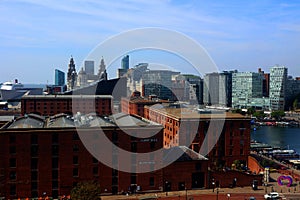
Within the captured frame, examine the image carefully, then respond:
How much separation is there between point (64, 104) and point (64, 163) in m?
36.0

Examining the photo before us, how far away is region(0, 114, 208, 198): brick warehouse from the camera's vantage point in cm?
2217

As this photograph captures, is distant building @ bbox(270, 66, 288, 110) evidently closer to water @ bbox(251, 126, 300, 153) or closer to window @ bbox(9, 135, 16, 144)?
water @ bbox(251, 126, 300, 153)

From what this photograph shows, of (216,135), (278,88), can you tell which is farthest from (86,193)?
(278,88)

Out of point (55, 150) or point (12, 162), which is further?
point (55, 150)

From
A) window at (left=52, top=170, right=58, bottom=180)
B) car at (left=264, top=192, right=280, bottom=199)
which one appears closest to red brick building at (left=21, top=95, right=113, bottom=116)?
window at (left=52, top=170, right=58, bottom=180)

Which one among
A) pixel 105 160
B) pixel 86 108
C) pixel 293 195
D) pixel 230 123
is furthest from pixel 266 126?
pixel 105 160

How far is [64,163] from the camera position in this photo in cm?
2284

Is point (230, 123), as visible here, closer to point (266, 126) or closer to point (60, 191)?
point (60, 191)

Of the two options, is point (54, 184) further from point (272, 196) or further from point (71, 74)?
point (71, 74)

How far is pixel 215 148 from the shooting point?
31516 millimetres

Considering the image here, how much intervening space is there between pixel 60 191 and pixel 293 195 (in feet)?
50.5

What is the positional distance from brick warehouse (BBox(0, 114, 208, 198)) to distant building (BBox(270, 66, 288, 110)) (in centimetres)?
8515

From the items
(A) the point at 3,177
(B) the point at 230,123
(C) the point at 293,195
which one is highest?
(B) the point at 230,123

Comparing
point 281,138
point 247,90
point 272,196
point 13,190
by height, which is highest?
point 247,90
